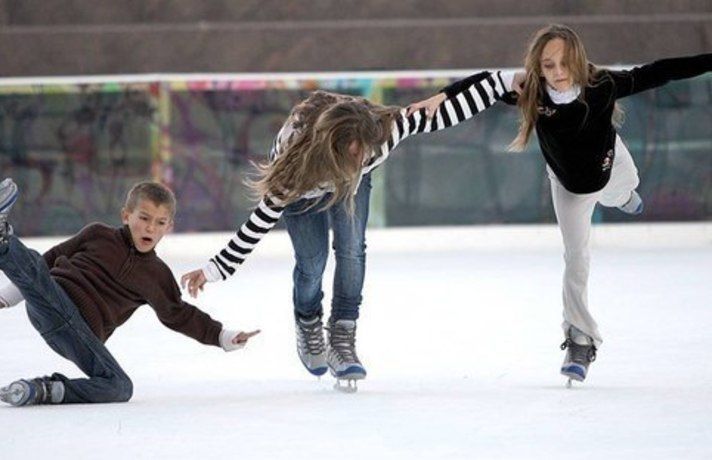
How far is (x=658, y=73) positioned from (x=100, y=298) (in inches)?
82.8

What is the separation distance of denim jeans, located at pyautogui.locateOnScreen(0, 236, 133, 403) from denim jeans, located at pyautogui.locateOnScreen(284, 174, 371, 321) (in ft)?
2.63

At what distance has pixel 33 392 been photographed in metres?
6.07

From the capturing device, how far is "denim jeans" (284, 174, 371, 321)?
6.50 meters

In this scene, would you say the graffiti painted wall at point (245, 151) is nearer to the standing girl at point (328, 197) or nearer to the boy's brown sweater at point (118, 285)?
the standing girl at point (328, 197)

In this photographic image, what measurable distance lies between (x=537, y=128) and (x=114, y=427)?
77.5 inches

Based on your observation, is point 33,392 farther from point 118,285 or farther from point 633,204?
point 633,204

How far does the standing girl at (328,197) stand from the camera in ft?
20.8

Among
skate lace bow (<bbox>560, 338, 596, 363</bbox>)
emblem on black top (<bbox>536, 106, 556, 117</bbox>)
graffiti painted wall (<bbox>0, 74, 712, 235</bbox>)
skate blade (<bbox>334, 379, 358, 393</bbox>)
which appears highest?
graffiti painted wall (<bbox>0, 74, 712, 235</bbox>)

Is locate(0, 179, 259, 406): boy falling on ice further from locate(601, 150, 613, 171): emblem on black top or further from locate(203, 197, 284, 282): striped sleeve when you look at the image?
locate(601, 150, 613, 171): emblem on black top

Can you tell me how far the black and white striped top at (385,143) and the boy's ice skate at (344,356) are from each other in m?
0.42

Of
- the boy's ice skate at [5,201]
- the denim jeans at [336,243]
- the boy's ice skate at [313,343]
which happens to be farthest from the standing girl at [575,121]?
the boy's ice skate at [5,201]

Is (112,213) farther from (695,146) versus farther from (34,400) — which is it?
(34,400)

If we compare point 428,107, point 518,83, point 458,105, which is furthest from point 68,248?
point 518,83

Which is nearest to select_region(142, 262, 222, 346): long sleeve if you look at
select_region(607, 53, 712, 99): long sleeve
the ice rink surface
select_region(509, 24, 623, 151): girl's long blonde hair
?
the ice rink surface
